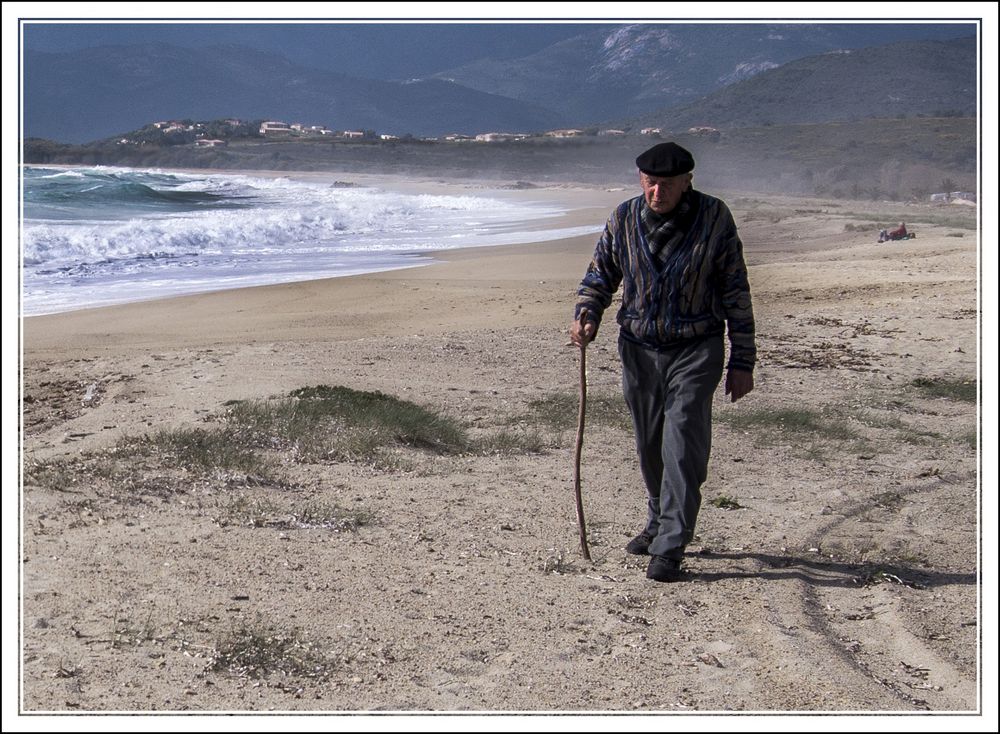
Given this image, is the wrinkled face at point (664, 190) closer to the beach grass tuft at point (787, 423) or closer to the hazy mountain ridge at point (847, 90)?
the beach grass tuft at point (787, 423)

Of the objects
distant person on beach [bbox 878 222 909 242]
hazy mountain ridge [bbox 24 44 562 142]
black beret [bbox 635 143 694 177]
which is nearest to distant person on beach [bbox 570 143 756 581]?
black beret [bbox 635 143 694 177]

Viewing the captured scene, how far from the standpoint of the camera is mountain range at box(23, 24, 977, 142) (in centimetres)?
7369

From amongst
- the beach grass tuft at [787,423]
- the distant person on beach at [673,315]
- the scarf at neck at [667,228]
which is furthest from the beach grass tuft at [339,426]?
the scarf at neck at [667,228]

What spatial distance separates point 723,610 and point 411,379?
429 cm

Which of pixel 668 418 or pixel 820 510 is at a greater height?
pixel 668 418

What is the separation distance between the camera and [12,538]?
428cm

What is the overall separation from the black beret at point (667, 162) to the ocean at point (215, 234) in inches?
198

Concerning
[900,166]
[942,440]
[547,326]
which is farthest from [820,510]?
[900,166]

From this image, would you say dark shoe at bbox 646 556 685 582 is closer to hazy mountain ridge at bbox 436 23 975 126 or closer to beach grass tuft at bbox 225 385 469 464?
beach grass tuft at bbox 225 385 469 464

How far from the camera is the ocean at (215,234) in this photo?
1642cm

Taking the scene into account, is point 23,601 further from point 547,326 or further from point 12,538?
point 547,326

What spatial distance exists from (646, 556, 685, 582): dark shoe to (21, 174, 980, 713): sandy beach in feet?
0.19

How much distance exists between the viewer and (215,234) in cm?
2391

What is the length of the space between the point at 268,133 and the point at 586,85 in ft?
95.1
